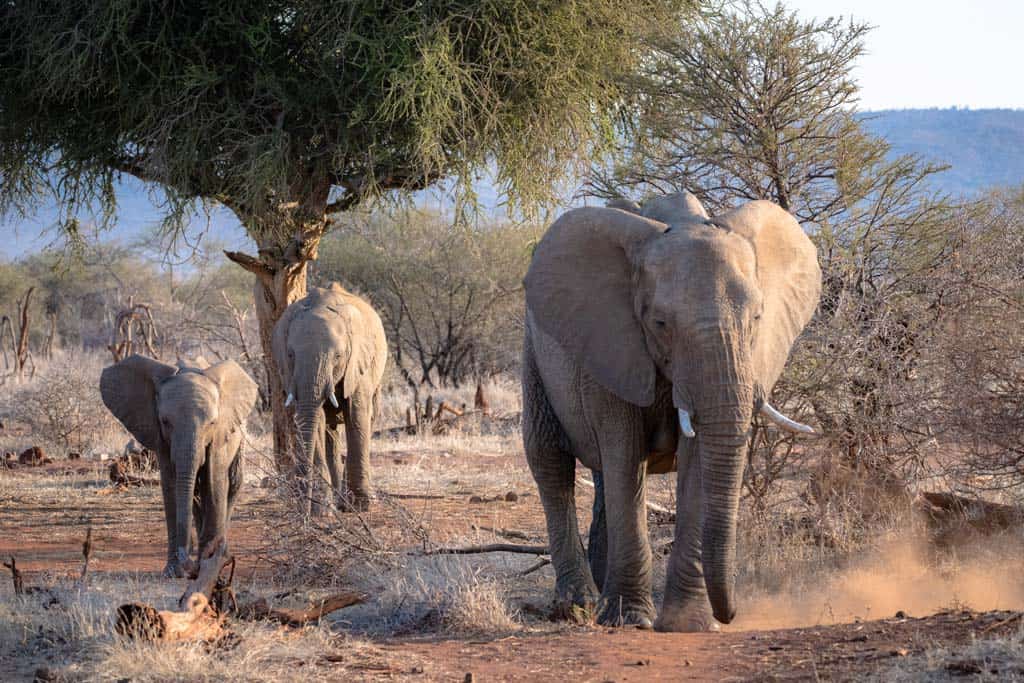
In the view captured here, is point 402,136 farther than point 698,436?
Yes

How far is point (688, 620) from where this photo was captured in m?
6.44

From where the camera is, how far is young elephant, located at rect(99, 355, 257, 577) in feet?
30.2

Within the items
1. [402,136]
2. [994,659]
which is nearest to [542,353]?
[994,659]

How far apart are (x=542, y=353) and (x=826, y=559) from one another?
265 cm

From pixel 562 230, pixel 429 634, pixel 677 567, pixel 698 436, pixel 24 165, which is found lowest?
pixel 429 634

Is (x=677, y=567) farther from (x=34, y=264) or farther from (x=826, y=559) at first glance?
(x=34, y=264)

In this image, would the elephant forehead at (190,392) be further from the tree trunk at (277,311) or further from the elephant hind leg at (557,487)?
the tree trunk at (277,311)

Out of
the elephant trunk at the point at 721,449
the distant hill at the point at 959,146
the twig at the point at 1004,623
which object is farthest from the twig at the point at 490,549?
the distant hill at the point at 959,146

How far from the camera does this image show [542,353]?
7496mm

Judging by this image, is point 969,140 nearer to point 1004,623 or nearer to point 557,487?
point 557,487

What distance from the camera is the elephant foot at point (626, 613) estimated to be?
21.8ft

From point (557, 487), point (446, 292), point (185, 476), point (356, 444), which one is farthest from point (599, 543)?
point (446, 292)

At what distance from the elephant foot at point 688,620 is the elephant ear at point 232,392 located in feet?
14.2

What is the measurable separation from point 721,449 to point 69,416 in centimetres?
1349
